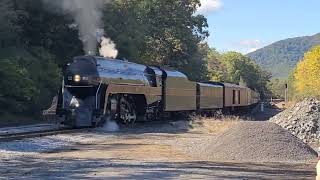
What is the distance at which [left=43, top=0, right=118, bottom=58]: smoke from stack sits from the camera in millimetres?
35031

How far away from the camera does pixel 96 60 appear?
26.9 meters

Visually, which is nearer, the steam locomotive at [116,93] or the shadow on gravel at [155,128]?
the steam locomotive at [116,93]

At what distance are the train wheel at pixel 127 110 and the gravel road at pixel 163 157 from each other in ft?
21.1

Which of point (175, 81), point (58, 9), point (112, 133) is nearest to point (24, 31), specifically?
point (58, 9)

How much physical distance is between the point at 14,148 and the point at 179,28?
165 feet

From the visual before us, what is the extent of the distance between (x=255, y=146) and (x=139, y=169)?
4.84m

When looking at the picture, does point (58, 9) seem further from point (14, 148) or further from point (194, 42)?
point (194, 42)

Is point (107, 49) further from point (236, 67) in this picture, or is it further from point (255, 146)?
point (236, 67)

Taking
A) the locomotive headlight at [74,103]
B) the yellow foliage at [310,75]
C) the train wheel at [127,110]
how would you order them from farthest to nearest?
1. the yellow foliage at [310,75]
2. the train wheel at [127,110]
3. the locomotive headlight at [74,103]

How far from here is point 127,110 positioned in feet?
97.8

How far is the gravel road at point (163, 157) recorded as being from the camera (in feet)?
41.5

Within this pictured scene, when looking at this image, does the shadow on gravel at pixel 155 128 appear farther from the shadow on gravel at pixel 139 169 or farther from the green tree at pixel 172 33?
the green tree at pixel 172 33

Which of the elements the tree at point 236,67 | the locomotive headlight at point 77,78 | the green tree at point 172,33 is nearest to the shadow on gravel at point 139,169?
the locomotive headlight at point 77,78

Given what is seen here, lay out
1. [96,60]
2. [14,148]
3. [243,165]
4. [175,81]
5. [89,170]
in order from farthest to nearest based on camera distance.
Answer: [175,81]
[96,60]
[14,148]
[243,165]
[89,170]
